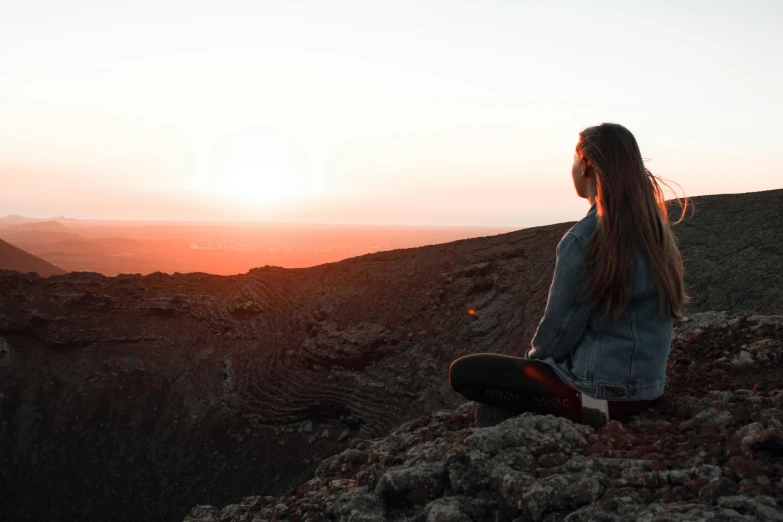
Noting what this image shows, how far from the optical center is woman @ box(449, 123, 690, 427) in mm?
3404

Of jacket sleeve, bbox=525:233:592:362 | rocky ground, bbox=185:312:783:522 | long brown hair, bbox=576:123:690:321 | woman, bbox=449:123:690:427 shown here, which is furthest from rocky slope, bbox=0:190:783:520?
jacket sleeve, bbox=525:233:592:362

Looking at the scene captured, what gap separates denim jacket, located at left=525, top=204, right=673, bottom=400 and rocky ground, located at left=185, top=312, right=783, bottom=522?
0.33m

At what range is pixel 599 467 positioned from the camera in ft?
10.6

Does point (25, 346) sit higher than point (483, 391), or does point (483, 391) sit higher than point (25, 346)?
point (483, 391)

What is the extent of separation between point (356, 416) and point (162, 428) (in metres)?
5.65

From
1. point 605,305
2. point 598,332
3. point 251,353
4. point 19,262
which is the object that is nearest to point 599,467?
point 598,332

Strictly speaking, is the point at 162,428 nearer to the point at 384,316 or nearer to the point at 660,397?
the point at 384,316

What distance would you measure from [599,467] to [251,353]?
1370 cm

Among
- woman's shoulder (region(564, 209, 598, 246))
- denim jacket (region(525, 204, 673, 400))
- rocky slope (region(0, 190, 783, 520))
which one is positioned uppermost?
woman's shoulder (region(564, 209, 598, 246))

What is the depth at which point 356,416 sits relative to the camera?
43.0 feet

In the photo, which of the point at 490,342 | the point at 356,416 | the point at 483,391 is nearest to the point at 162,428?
the point at 356,416

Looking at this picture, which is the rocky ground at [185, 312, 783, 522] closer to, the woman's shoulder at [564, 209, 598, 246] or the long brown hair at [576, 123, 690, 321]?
the long brown hair at [576, 123, 690, 321]

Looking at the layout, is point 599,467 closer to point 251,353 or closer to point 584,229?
point 584,229

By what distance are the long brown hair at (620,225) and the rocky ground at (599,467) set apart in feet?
2.65
